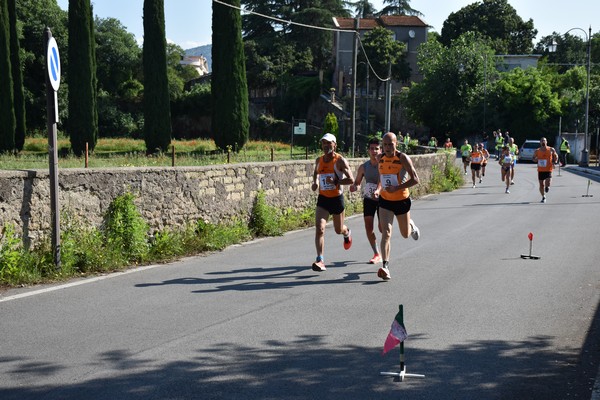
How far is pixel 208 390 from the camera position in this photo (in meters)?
5.41

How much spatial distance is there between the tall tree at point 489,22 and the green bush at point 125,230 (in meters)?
89.7

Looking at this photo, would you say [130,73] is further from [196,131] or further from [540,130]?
[540,130]

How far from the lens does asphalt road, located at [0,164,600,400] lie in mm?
5582

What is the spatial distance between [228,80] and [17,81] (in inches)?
443

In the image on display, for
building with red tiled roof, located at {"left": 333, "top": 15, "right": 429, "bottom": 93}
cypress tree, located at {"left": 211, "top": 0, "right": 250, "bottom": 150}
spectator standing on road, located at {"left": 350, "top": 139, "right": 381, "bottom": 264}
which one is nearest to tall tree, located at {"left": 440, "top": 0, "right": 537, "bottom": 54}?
building with red tiled roof, located at {"left": 333, "top": 15, "right": 429, "bottom": 93}

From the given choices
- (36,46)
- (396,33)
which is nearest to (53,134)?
(36,46)

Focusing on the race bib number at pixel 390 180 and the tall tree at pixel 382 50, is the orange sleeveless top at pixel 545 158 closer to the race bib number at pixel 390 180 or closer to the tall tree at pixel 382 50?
the race bib number at pixel 390 180

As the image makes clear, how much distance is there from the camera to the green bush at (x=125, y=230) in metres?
10.6

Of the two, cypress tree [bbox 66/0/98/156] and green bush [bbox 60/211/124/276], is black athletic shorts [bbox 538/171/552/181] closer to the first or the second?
green bush [bbox 60/211/124/276]

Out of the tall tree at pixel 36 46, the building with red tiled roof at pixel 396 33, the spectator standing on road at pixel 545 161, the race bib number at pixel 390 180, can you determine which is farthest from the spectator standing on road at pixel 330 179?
the building with red tiled roof at pixel 396 33

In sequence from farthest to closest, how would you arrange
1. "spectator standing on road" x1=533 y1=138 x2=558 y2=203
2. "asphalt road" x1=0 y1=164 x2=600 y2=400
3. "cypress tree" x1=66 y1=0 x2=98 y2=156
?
"cypress tree" x1=66 y1=0 x2=98 y2=156 → "spectator standing on road" x1=533 y1=138 x2=558 y2=203 → "asphalt road" x1=0 y1=164 x2=600 y2=400

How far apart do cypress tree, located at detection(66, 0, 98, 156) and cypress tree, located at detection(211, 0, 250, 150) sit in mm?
6667

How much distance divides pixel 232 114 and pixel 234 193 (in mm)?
31315

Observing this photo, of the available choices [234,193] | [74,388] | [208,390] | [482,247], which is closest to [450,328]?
[208,390]
